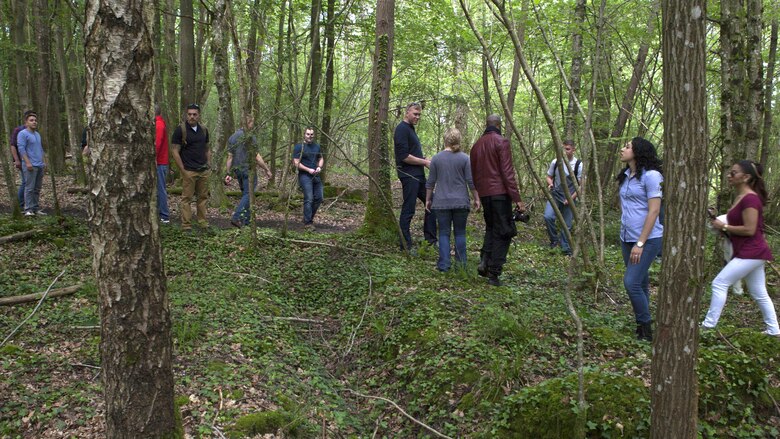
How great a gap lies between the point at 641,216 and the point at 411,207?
13.3 feet

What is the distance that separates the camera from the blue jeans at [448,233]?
727 centimetres

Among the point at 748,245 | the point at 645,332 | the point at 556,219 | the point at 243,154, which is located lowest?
the point at 645,332

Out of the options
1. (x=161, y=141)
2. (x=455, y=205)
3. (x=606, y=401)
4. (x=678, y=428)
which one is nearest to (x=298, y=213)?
(x=161, y=141)

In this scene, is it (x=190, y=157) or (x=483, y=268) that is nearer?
(x=483, y=268)

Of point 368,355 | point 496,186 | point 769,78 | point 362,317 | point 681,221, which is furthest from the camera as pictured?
point 769,78

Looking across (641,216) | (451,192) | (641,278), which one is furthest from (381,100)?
(641,278)

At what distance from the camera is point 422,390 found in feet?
14.7

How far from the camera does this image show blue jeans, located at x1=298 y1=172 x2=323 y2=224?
987cm

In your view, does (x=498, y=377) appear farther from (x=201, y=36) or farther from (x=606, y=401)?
(x=201, y=36)

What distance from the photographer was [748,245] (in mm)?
4891

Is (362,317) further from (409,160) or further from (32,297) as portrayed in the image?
(32,297)

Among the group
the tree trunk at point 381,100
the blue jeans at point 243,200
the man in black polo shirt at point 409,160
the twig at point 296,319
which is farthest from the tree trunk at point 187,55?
the twig at point 296,319

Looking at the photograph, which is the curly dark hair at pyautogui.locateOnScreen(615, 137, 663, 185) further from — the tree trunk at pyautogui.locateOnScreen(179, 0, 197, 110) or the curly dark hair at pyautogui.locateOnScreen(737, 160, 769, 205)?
the tree trunk at pyautogui.locateOnScreen(179, 0, 197, 110)

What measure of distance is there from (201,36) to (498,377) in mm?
15782
